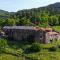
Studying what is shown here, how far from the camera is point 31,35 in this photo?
151 feet

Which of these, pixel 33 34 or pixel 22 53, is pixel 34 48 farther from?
pixel 33 34

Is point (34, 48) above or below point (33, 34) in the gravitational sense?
below

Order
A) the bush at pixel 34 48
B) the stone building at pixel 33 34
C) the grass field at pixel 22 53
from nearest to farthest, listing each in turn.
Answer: the grass field at pixel 22 53, the bush at pixel 34 48, the stone building at pixel 33 34

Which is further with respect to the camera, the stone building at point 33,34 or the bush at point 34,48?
the stone building at point 33,34

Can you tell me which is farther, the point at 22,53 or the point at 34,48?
the point at 34,48

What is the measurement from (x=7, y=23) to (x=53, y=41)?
23563 mm

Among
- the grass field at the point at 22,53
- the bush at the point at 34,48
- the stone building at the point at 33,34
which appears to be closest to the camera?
the grass field at the point at 22,53

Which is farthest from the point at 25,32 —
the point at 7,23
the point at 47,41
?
the point at 7,23

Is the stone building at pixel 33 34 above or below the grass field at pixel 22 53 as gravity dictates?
above

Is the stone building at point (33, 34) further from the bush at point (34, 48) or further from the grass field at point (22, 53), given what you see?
the bush at point (34, 48)

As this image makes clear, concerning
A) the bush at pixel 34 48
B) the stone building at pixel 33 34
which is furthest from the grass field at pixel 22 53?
the stone building at pixel 33 34

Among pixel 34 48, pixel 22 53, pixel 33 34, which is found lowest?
pixel 22 53

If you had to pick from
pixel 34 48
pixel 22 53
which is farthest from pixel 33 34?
pixel 22 53

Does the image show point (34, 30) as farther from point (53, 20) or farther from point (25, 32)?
point (53, 20)
